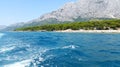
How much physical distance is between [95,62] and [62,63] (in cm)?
420

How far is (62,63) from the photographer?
30.5m

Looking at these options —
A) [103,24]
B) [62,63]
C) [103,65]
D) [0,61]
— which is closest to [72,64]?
[62,63]

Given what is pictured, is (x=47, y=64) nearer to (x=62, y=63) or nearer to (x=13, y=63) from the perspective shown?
(x=62, y=63)

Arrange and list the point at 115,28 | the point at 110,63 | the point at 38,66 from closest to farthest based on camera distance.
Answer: the point at 38,66 < the point at 110,63 < the point at 115,28

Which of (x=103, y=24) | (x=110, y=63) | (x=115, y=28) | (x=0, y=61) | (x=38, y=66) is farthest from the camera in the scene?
(x=103, y=24)

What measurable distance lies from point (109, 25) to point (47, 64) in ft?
552

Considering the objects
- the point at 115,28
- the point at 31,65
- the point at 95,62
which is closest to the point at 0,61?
the point at 31,65

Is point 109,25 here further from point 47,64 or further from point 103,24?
point 47,64

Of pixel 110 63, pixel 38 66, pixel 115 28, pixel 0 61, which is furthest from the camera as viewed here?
pixel 115 28

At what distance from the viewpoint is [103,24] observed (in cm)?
19900

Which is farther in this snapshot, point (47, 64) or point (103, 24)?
point (103, 24)

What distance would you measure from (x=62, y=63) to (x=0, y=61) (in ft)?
28.6

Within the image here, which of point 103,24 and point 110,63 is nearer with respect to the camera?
point 110,63

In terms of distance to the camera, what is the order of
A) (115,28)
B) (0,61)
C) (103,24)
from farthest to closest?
(103,24) → (115,28) → (0,61)
